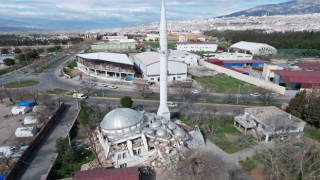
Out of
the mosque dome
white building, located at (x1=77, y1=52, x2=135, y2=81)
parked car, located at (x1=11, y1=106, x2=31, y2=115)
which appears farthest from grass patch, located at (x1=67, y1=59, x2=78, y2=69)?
the mosque dome

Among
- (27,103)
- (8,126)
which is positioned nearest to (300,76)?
(27,103)

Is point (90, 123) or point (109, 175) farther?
point (90, 123)

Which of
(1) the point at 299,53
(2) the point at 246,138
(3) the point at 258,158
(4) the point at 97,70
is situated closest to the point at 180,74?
(4) the point at 97,70

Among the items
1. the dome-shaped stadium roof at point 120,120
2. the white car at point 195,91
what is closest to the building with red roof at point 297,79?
the white car at point 195,91

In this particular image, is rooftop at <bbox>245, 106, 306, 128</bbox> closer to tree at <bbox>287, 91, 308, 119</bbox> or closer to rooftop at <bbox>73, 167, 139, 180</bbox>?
tree at <bbox>287, 91, 308, 119</bbox>

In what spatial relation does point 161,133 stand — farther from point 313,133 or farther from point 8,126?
point 8,126

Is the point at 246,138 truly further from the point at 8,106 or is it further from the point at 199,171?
the point at 8,106
